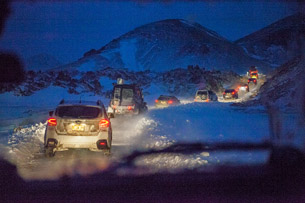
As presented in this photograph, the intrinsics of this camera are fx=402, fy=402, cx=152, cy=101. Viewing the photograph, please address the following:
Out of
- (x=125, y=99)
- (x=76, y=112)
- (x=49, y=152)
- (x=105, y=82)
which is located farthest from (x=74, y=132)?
(x=105, y=82)

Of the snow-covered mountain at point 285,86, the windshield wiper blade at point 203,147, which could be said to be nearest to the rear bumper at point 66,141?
the windshield wiper blade at point 203,147

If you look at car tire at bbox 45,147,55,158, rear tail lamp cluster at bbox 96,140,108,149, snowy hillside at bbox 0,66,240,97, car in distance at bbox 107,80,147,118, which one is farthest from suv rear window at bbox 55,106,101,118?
snowy hillside at bbox 0,66,240,97

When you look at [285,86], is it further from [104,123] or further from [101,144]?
[101,144]

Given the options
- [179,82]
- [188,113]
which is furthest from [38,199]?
[179,82]

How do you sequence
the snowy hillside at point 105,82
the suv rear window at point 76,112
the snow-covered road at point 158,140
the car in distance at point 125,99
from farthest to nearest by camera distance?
the snowy hillside at point 105,82, the car in distance at point 125,99, the suv rear window at point 76,112, the snow-covered road at point 158,140

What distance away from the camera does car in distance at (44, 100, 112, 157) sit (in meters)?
10.8

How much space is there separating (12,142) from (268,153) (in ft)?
28.5

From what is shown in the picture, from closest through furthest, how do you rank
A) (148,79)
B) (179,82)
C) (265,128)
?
(265,128), (179,82), (148,79)

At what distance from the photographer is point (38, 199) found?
721cm

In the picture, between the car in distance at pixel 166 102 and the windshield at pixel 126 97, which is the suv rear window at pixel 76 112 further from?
the car in distance at pixel 166 102

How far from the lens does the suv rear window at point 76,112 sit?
11.1m

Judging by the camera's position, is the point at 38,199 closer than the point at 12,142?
Yes

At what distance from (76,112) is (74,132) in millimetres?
Answer: 1353

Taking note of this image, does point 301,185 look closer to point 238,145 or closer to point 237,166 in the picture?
point 237,166
